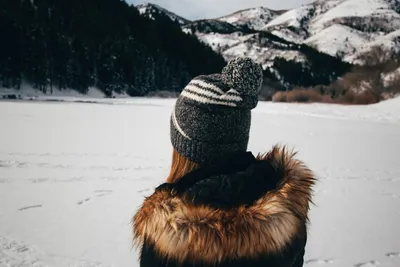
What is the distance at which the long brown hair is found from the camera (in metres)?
1.11

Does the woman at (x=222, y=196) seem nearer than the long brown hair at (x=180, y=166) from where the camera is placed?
Yes

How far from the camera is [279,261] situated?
990 mm

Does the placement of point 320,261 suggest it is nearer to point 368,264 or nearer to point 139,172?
point 368,264

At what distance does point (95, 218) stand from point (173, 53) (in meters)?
74.1

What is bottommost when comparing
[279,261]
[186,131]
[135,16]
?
[279,261]

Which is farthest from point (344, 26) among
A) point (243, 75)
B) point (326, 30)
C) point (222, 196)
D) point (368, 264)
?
point (222, 196)

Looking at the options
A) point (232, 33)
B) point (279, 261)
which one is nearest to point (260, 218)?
point (279, 261)

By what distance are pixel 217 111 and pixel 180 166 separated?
267mm

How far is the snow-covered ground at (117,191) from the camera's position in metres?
3.22

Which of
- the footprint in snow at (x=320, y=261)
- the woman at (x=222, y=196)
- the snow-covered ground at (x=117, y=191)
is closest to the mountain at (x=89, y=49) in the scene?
the snow-covered ground at (x=117, y=191)

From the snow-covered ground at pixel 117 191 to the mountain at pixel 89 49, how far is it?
3330 centimetres

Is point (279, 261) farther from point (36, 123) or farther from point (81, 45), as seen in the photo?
point (81, 45)

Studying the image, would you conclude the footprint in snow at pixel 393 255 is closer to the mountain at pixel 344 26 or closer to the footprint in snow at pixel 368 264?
the footprint in snow at pixel 368 264

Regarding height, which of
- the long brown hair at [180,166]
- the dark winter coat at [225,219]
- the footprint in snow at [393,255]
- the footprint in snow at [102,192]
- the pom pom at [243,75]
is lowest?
the footprint in snow at [393,255]
